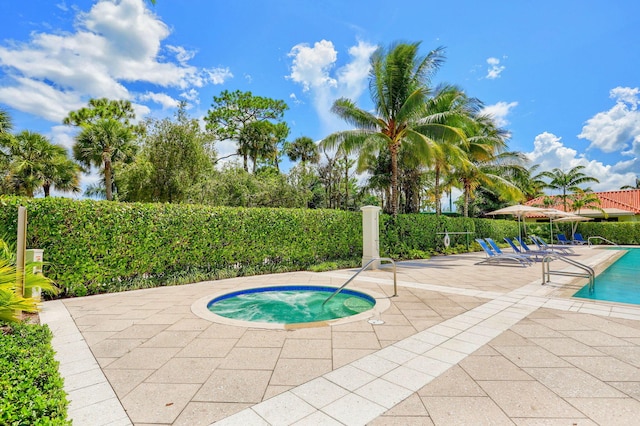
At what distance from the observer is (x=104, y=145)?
1947 centimetres

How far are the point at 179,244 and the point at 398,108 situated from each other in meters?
11.2

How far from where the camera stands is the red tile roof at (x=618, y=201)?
30.3 metres

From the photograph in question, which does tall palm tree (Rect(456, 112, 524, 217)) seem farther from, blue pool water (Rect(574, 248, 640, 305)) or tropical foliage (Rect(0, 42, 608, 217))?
blue pool water (Rect(574, 248, 640, 305))

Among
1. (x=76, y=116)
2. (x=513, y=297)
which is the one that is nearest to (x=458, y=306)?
(x=513, y=297)

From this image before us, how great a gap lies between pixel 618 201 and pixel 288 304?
4012 cm

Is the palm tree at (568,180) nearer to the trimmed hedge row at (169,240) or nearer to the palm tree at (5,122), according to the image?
the trimmed hedge row at (169,240)

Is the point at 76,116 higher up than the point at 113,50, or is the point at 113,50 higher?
the point at 76,116

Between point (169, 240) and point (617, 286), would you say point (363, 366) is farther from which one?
point (617, 286)

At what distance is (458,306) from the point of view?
6113 millimetres

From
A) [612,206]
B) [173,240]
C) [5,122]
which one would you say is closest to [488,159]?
[173,240]

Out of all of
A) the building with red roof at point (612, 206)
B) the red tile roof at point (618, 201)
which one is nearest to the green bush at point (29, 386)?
the building with red roof at point (612, 206)

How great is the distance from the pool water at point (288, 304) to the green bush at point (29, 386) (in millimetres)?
3657

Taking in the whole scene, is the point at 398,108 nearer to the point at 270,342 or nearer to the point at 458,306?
the point at 458,306

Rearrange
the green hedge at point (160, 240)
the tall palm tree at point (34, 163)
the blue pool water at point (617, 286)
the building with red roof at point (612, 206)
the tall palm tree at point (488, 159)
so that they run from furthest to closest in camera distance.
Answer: the building with red roof at point (612, 206)
the tall palm tree at point (488, 159)
the tall palm tree at point (34, 163)
the blue pool water at point (617, 286)
the green hedge at point (160, 240)
